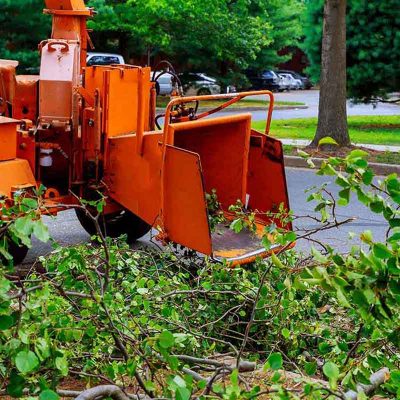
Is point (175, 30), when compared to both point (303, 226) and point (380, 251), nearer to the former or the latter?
point (303, 226)

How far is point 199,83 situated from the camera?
142 ft

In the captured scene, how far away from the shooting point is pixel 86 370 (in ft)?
12.7

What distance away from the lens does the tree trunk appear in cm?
1672

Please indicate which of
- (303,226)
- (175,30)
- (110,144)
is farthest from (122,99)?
(175,30)

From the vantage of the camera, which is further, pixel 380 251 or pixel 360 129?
pixel 360 129

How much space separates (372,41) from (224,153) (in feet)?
51.0

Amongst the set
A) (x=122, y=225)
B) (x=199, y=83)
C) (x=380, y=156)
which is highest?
(x=122, y=225)

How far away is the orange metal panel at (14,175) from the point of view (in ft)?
24.5

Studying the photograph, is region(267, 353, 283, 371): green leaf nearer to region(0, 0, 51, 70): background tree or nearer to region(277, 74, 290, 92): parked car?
region(0, 0, 51, 70): background tree

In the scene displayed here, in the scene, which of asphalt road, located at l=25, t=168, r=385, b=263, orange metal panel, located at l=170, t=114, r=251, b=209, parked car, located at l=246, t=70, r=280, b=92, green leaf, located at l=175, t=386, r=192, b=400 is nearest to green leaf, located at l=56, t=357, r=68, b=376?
→ green leaf, located at l=175, t=386, r=192, b=400

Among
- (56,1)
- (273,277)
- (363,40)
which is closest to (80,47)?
(56,1)

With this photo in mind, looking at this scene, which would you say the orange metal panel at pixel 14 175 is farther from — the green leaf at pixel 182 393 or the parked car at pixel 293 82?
the parked car at pixel 293 82

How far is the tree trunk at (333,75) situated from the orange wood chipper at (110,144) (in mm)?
8729

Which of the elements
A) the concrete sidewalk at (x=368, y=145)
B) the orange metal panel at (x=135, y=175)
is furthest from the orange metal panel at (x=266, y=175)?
the concrete sidewalk at (x=368, y=145)
